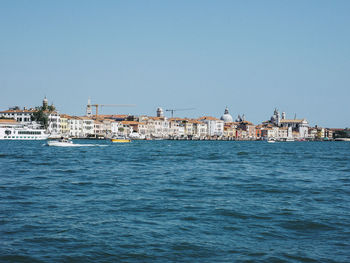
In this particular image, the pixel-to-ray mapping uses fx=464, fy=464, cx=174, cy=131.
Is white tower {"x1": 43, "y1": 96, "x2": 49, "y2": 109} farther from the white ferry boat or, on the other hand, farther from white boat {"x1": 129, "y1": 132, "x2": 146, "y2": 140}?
white boat {"x1": 129, "y1": 132, "x2": 146, "y2": 140}

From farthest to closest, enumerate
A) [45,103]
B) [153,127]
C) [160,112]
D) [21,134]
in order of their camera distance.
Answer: [160,112] → [153,127] → [45,103] → [21,134]

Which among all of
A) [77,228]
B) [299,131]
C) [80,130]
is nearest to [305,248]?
[77,228]

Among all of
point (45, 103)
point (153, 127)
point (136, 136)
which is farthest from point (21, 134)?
point (153, 127)

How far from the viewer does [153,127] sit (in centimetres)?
14012

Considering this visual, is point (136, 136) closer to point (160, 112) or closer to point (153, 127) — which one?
point (153, 127)

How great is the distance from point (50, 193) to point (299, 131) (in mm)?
189873

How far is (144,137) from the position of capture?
416 feet

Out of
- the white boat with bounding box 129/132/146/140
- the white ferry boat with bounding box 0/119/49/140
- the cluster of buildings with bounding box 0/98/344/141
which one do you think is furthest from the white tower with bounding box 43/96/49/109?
the white boat with bounding box 129/132/146/140

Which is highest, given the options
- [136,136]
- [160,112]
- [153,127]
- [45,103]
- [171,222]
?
[160,112]

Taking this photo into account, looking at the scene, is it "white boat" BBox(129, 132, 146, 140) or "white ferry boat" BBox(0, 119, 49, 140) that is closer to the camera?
"white ferry boat" BBox(0, 119, 49, 140)

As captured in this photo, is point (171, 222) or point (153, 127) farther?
point (153, 127)

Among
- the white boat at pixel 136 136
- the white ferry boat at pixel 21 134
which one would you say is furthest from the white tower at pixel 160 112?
the white ferry boat at pixel 21 134

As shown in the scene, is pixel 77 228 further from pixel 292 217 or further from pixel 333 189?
pixel 333 189

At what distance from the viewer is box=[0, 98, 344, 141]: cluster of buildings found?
11256 cm
